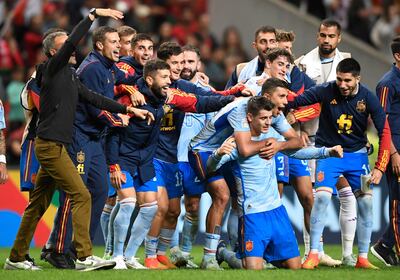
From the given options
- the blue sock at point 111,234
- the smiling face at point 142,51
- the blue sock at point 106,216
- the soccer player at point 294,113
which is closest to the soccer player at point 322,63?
the soccer player at point 294,113

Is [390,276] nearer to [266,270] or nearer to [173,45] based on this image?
[266,270]

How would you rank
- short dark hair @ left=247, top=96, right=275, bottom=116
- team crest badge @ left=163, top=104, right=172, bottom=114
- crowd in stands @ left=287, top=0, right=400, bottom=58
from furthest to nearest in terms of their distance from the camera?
crowd in stands @ left=287, top=0, right=400, bottom=58, team crest badge @ left=163, top=104, right=172, bottom=114, short dark hair @ left=247, top=96, right=275, bottom=116

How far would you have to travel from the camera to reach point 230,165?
12.2 m

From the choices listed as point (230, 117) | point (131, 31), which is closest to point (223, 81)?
point (131, 31)

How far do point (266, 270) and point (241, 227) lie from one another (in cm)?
55

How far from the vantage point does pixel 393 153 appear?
1270 cm

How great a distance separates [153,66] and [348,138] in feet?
6.95

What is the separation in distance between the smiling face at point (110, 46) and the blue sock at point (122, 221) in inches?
55.2

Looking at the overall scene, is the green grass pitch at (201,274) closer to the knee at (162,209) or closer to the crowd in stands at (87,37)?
the knee at (162,209)

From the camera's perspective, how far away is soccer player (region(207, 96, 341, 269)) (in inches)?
462

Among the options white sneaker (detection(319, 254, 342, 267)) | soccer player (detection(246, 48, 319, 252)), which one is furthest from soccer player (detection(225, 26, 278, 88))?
white sneaker (detection(319, 254, 342, 267))

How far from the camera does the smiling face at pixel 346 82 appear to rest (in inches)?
484

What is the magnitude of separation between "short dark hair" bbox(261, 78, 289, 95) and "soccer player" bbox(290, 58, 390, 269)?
1.96 feet

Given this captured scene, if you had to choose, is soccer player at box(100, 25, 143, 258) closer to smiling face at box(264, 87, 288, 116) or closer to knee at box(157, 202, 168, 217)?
knee at box(157, 202, 168, 217)
